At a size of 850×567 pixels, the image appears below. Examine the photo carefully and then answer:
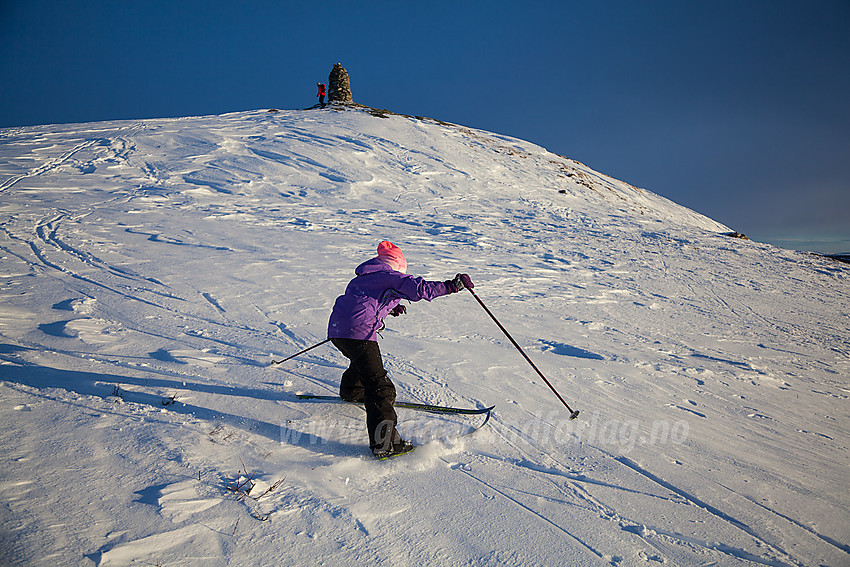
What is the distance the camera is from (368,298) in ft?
11.0

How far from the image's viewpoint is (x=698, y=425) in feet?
12.8

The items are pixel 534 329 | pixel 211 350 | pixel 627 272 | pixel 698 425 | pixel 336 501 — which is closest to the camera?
pixel 336 501

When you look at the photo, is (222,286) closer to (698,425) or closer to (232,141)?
(698,425)

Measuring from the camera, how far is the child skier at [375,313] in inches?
125

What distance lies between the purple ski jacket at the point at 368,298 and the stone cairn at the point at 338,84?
4110cm

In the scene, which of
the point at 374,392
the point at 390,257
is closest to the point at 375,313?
the point at 390,257

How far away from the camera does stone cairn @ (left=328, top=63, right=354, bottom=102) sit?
1567 inches

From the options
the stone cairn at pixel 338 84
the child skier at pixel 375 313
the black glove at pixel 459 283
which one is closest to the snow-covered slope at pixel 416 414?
the child skier at pixel 375 313

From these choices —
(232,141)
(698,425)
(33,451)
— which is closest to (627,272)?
Result: (698,425)

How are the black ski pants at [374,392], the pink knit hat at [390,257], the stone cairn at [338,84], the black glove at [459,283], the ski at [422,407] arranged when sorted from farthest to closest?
the stone cairn at [338,84] < the ski at [422,407] < the pink knit hat at [390,257] < the black glove at [459,283] < the black ski pants at [374,392]

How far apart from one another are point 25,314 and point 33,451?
3.47 meters

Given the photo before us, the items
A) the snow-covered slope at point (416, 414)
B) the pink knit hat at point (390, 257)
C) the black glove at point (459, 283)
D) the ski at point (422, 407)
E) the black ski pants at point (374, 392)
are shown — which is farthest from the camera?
the ski at point (422, 407)

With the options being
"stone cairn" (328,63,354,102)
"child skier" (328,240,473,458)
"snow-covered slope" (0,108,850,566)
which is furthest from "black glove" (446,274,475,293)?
"stone cairn" (328,63,354,102)

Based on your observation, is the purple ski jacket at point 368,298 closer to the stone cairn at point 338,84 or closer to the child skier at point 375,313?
the child skier at point 375,313
